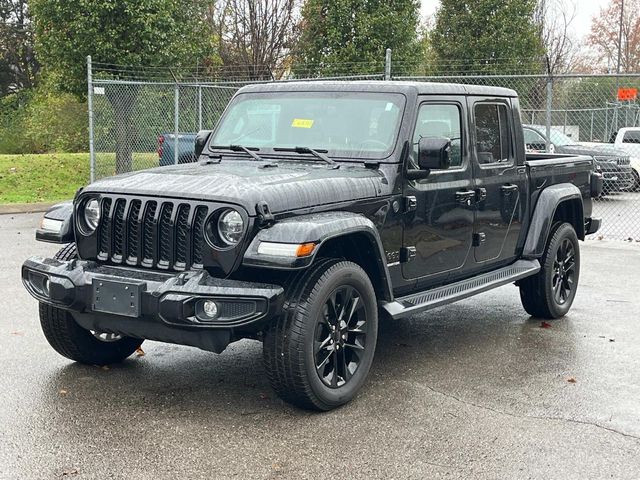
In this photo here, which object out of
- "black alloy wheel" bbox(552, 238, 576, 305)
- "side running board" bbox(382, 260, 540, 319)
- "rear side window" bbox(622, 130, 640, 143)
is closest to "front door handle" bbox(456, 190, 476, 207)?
"side running board" bbox(382, 260, 540, 319)

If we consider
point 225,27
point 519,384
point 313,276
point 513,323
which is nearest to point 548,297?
point 513,323

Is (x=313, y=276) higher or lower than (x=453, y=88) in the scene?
lower

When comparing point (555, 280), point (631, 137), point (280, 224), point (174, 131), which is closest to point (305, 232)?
point (280, 224)

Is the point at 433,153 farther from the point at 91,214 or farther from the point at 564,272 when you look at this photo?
the point at 564,272

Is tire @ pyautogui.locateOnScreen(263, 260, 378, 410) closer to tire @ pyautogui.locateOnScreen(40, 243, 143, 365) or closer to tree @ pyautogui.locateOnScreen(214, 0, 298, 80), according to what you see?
tire @ pyautogui.locateOnScreen(40, 243, 143, 365)

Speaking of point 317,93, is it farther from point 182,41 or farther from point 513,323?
point 182,41

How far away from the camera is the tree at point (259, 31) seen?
2734 centimetres

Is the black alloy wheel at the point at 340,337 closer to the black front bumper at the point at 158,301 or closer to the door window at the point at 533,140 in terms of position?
the black front bumper at the point at 158,301

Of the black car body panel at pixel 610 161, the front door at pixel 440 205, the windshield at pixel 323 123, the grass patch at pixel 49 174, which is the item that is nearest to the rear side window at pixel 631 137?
the black car body panel at pixel 610 161

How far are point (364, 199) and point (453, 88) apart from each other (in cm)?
150

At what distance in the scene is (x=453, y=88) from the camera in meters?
6.20

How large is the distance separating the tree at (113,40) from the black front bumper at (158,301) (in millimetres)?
13107

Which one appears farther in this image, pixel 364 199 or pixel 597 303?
pixel 597 303

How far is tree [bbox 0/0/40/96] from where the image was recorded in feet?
117
